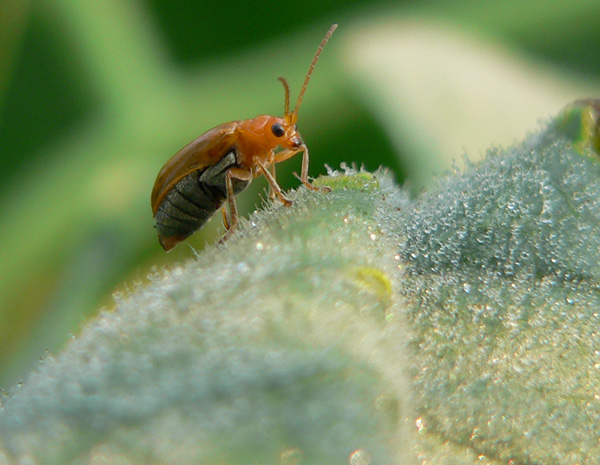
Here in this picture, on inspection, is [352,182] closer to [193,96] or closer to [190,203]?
[190,203]

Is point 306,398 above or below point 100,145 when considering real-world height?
above

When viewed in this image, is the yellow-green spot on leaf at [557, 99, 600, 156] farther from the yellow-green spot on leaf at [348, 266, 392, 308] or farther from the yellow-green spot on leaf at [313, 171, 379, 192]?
the yellow-green spot on leaf at [348, 266, 392, 308]

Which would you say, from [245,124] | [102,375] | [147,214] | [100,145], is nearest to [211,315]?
[102,375]

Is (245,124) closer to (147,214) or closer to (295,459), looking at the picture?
(147,214)

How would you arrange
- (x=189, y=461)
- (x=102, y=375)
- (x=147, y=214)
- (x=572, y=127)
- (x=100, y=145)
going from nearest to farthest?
1. (x=189, y=461)
2. (x=102, y=375)
3. (x=572, y=127)
4. (x=147, y=214)
5. (x=100, y=145)

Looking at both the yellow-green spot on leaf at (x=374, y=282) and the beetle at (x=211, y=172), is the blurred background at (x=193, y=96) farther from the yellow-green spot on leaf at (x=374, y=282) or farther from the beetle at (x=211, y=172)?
the yellow-green spot on leaf at (x=374, y=282)

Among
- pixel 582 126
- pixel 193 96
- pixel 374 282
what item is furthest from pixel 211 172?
pixel 193 96

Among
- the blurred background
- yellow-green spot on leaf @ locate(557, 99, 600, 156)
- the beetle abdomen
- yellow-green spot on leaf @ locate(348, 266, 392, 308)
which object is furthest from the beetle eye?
yellow-green spot on leaf @ locate(348, 266, 392, 308)

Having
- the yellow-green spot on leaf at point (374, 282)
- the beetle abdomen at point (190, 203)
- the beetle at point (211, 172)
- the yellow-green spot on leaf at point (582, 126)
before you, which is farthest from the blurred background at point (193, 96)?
the yellow-green spot on leaf at point (374, 282)

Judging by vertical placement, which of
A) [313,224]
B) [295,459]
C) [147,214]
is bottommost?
[147,214]
